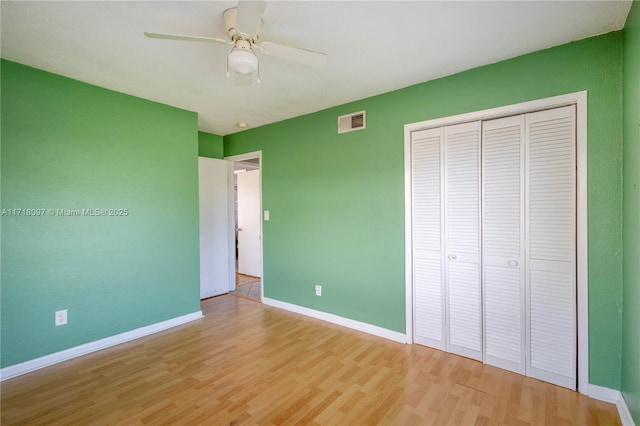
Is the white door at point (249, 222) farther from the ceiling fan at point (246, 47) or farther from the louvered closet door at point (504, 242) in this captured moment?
the louvered closet door at point (504, 242)

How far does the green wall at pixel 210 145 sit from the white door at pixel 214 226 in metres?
0.17

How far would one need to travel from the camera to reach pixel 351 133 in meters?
3.24

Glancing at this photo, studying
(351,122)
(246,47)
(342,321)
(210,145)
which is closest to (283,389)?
(342,321)

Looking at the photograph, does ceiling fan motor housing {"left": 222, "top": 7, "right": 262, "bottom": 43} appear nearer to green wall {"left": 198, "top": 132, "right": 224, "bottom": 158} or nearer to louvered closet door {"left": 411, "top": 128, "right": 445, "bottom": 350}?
louvered closet door {"left": 411, "top": 128, "right": 445, "bottom": 350}

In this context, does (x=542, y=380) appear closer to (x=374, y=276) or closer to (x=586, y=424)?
(x=586, y=424)

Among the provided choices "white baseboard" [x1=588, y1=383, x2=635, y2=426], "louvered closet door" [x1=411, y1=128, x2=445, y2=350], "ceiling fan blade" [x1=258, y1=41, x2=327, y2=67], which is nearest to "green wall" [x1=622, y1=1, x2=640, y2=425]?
"white baseboard" [x1=588, y1=383, x2=635, y2=426]

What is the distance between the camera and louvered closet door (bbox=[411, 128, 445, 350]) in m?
2.67

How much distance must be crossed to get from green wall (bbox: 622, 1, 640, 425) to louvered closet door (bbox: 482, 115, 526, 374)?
1.84 feet

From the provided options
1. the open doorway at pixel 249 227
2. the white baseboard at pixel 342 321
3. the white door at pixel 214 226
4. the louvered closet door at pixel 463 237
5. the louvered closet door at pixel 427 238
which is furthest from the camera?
the open doorway at pixel 249 227

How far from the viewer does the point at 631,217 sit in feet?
5.56

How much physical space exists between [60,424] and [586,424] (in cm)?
323

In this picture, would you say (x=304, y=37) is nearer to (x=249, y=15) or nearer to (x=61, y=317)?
(x=249, y=15)

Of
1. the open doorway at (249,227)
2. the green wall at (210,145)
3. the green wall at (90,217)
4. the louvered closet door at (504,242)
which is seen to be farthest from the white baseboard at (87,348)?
the louvered closet door at (504,242)

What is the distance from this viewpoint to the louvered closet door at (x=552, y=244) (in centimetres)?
208
